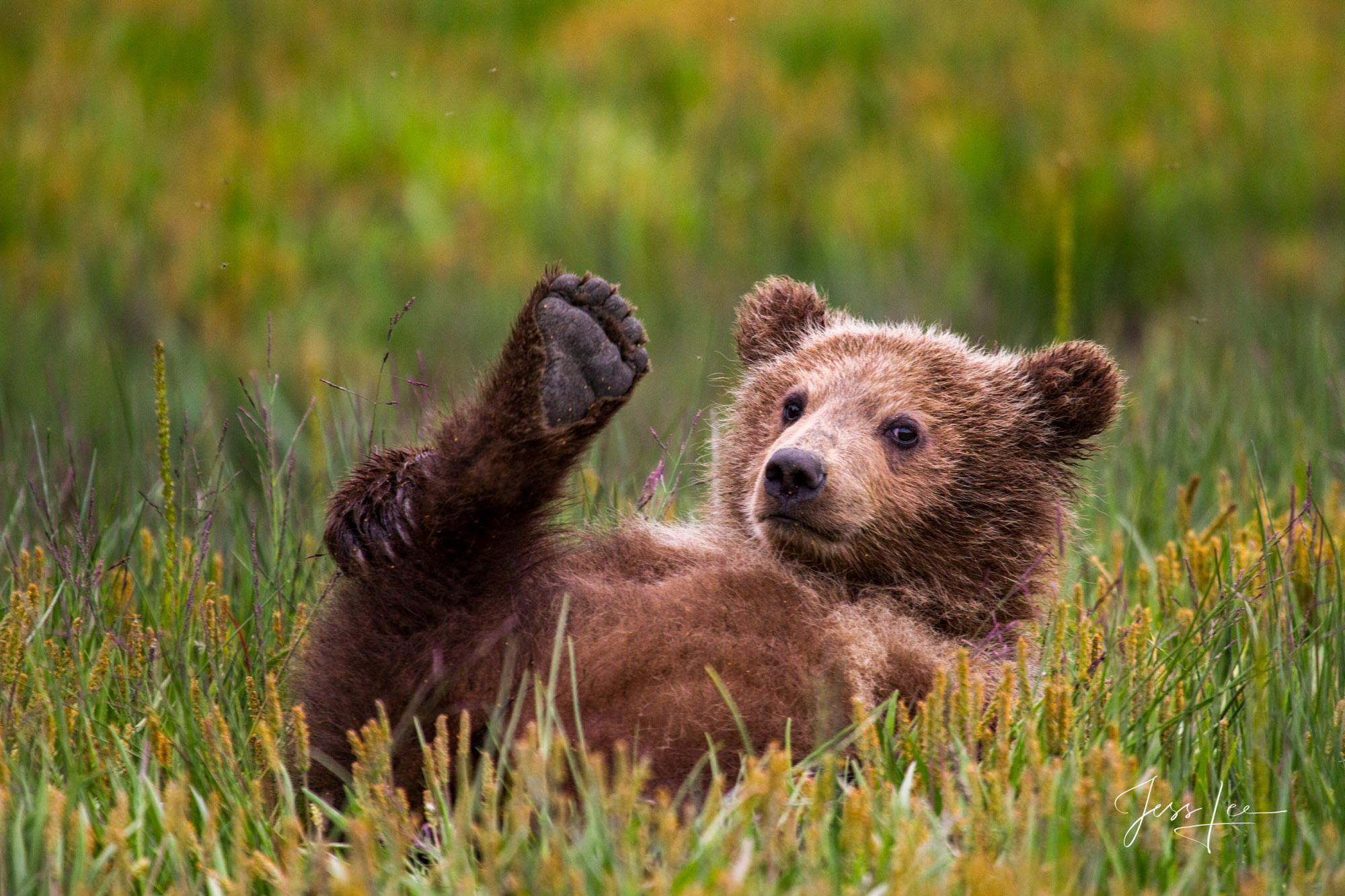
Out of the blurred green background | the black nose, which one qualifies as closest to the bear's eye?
the black nose

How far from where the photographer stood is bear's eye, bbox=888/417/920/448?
3305 mm

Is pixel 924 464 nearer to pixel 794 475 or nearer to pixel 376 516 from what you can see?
pixel 794 475

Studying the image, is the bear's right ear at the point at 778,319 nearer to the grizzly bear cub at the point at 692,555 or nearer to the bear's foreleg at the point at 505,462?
the grizzly bear cub at the point at 692,555

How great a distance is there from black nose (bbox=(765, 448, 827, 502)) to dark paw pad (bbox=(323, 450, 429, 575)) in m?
0.76

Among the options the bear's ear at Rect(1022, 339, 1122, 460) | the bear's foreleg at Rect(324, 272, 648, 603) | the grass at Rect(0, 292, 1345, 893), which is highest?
the bear's ear at Rect(1022, 339, 1122, 460)

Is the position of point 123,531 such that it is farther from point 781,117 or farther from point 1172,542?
point 781,117

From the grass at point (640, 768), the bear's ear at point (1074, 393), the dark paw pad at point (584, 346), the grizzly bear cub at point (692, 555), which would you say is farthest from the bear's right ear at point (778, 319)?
the dark paw pad at point (584, 346)

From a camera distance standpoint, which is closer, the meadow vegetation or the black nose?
the meadow vegetation

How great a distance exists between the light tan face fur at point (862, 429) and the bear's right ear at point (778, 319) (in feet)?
0.50

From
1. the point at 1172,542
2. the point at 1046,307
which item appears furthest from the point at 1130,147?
the point at 1172,542

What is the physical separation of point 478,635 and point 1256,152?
9195 mm
